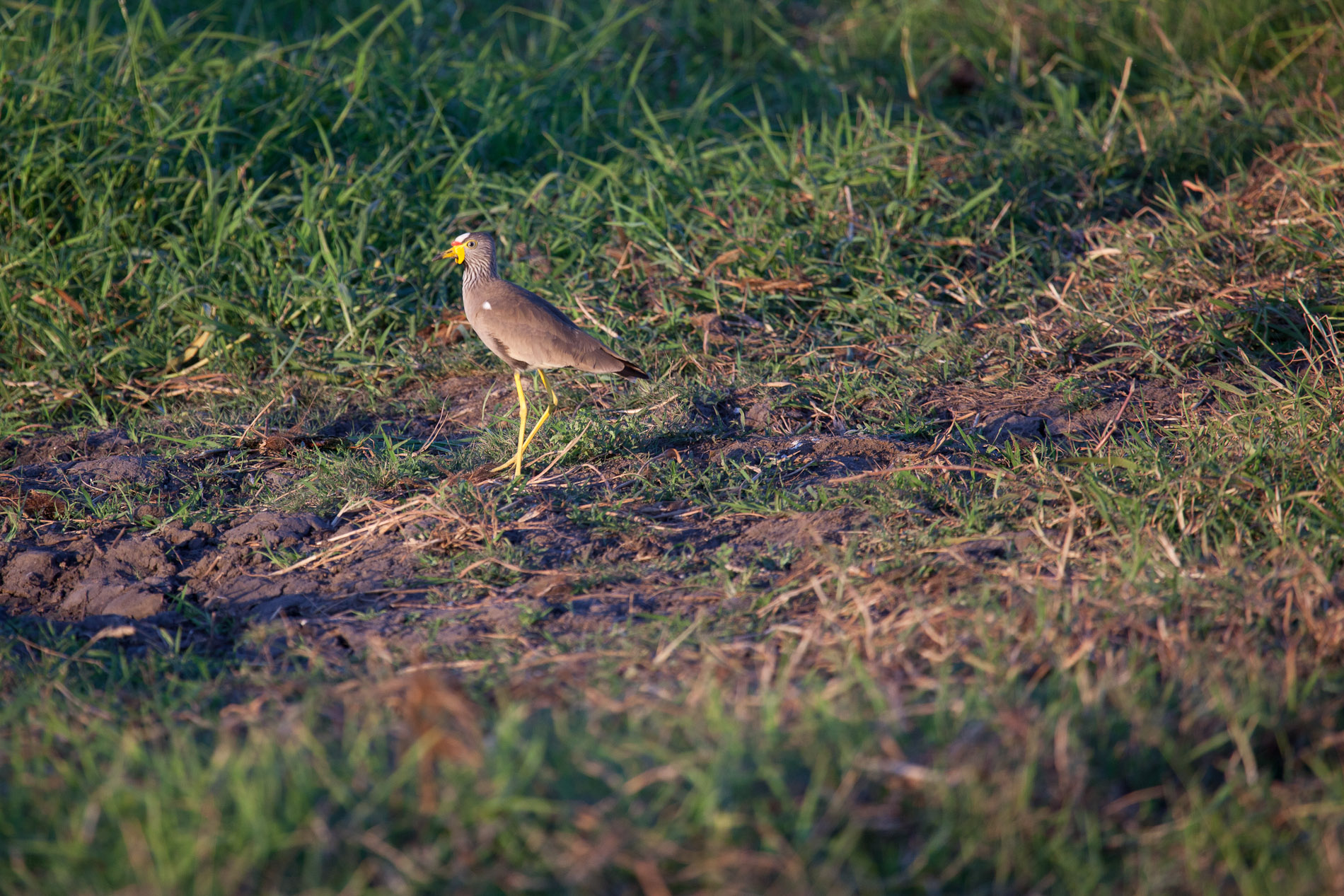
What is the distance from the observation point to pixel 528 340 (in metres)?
4.22

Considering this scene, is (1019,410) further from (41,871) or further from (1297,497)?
(41,871)

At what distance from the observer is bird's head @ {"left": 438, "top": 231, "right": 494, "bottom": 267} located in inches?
185

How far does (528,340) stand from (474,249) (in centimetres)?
72

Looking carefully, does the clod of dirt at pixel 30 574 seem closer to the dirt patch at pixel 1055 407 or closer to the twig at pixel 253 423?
the twig at pixel 253 423

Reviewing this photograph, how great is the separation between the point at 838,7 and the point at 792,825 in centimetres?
719

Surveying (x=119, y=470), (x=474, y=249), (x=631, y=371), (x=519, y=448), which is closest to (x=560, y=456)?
(x=519, y=448)

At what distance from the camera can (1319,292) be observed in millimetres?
4594

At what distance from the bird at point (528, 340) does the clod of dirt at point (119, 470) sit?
4.36ft

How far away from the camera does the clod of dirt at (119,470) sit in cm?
425

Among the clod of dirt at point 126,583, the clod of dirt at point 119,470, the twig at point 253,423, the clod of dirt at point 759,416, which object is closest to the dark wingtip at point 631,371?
the clod of dirt at point 759,416

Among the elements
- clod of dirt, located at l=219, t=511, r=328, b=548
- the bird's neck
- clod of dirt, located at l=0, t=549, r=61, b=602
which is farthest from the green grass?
the bird's neck

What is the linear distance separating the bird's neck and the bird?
117mm

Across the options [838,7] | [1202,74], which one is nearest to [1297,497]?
[1202,74]

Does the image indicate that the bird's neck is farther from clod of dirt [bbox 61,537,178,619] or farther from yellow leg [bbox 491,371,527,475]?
clod of dirt [bbox 61,537,178,619]
